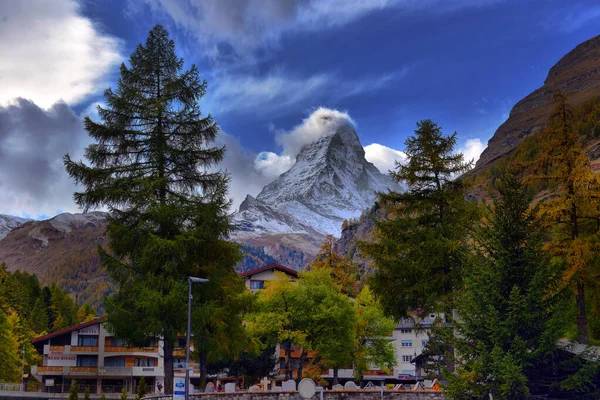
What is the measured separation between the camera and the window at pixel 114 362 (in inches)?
2948

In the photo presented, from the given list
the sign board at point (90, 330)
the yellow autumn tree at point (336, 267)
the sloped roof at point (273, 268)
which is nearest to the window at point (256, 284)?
the sloped roof at point (273, 268)

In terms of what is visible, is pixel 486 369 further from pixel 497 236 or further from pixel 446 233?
pixel 446 233

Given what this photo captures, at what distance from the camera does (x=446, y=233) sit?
3259cm

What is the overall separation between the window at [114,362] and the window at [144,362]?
4.96 feet

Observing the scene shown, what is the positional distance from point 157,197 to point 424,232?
572 inches

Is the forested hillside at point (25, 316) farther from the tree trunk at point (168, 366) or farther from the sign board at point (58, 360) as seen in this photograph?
the tree trunk at point (168, 366)

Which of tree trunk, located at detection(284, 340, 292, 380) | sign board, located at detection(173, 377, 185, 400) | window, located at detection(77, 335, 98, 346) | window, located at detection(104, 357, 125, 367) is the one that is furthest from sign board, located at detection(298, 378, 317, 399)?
window, located at detection(77, 335, 98, 346)

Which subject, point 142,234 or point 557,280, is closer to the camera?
point 557,280

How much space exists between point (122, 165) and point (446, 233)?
59.6 feet

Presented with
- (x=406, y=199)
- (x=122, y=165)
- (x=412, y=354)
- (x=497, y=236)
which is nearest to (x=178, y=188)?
(x=122, y=165)

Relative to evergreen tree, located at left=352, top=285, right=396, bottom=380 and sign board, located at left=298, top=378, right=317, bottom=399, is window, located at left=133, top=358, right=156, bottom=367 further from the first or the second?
sign board, located at left=298, top=378, right=317, bottom=399

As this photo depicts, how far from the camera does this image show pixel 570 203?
99.2 ft

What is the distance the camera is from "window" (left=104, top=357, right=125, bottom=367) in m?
74.9

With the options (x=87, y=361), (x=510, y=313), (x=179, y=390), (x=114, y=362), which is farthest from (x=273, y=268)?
(x=510, y=313)
